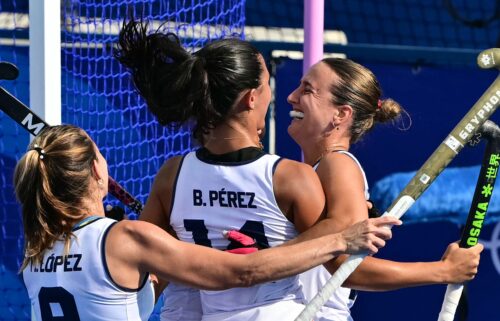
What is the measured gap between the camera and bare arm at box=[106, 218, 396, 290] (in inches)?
94.5

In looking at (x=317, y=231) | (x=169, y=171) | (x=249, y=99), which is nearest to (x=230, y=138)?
(x=249, y=99)

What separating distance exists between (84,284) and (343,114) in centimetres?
104

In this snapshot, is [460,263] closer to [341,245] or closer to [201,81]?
[341,245]

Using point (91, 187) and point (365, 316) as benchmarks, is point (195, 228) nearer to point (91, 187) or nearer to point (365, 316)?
point (91, 187)

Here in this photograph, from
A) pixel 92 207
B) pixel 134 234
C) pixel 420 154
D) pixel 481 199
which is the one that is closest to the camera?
pixel 134 234

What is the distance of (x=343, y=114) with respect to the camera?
9.91 feet

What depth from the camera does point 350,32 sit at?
6973mm

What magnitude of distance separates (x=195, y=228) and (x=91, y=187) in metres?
0.33

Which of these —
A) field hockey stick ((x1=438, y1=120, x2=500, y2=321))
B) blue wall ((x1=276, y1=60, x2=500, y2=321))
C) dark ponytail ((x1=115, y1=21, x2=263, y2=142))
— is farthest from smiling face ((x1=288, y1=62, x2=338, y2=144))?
blue wall ((x1=276, y1=60, x2=500, y2=321))

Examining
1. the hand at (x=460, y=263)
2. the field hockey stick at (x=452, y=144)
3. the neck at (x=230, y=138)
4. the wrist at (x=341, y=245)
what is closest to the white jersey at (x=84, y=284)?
the neck at (x=230, y=138)

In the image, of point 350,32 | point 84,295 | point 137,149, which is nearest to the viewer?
point 84,295

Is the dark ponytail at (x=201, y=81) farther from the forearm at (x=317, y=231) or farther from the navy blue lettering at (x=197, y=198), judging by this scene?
the forearm at (x=317, y=231)

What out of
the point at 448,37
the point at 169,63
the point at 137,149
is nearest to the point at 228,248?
the point at 169,63

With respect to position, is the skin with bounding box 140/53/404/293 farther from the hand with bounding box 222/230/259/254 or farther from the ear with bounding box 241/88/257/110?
the hand with bounding box 222/230/259/254
